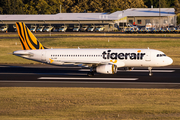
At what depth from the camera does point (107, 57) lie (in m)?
40.1

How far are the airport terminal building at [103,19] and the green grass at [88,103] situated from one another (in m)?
107

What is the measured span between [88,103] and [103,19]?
114 meters

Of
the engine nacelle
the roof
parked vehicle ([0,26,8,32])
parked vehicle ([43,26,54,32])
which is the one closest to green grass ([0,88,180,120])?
the engine nacelle

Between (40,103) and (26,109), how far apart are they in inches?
80.9

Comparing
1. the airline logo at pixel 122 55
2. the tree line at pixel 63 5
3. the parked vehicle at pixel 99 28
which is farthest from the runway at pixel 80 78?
the tree line at pixel 63 5

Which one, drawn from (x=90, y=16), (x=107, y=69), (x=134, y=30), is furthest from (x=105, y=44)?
(x=90, y=16)

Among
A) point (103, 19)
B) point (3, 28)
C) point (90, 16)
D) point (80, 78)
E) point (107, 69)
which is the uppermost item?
point (90, 16)

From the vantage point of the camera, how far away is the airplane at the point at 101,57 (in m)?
39.4

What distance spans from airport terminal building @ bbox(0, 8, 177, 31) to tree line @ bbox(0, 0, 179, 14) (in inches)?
580

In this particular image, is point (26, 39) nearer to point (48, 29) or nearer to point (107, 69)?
point (107, 69)

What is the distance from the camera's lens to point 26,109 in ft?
76.0

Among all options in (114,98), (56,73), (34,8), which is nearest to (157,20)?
(34,8)

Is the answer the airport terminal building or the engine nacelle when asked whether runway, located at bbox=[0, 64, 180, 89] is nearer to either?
the engine nacelle

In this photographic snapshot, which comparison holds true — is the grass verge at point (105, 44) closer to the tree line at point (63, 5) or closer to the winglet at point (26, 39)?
the winglet at point (26, 39)
